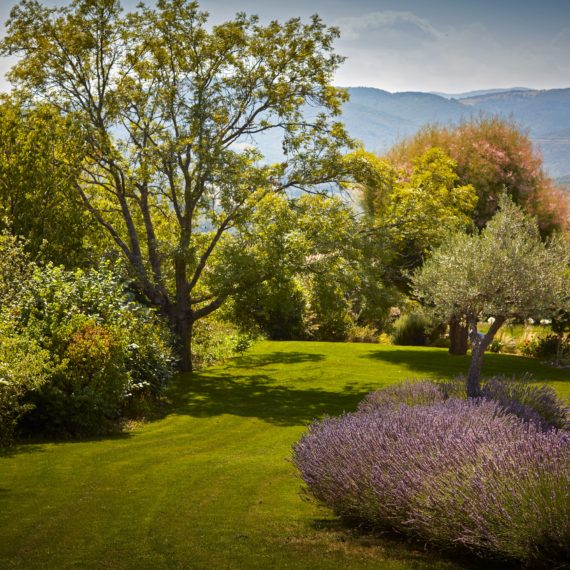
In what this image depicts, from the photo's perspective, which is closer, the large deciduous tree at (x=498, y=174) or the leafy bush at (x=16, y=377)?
the leafy bush at (x=16, y=377)

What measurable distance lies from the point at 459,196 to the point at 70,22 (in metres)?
13.2

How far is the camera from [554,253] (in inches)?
547

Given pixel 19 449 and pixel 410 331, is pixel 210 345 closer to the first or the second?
pixel 410 331

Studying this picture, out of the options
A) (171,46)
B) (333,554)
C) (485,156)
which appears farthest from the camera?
(485,156)

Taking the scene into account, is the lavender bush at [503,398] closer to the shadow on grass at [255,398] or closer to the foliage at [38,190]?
the shadow on grass at [255,398]

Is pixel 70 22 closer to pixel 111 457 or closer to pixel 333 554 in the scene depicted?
pixel 111 457

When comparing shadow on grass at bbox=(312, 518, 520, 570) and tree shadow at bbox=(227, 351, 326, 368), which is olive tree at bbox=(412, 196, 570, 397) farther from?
tree shadow at bbox=(227, 351, 326, 368)

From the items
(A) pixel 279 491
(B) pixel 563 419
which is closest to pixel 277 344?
(B) pixel 563 419

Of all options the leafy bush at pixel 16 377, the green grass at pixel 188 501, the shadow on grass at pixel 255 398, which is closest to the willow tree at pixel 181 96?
the shadow on grass at pixel 255 398

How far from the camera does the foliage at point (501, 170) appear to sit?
26.2m

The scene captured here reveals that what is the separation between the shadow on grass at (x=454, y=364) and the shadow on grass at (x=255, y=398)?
12.1 feet

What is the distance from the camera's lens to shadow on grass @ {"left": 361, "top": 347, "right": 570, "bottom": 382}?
20.7 metres

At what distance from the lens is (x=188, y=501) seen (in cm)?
857

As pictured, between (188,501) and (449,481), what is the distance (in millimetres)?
3597
